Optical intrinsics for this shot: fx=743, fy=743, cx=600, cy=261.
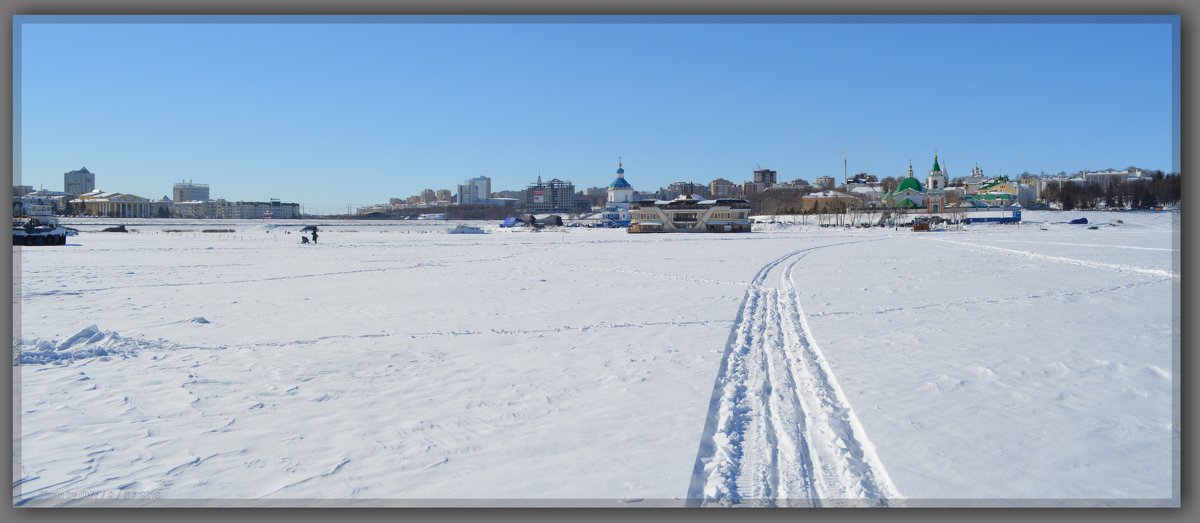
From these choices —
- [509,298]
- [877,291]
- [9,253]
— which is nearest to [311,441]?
[9,253]

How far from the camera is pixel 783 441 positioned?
493 centimetres

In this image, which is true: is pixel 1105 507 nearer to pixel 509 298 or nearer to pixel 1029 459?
pixel 1029 459

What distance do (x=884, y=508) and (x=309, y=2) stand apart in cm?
403

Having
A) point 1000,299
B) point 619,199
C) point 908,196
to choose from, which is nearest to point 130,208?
point 619,199

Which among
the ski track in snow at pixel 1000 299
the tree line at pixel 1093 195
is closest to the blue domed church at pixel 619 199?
the tree line at pixel 1093 195

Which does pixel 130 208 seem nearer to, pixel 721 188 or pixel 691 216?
pixel 691 216

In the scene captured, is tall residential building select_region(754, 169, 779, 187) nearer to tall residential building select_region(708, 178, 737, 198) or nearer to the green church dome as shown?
tall residential building select_region(708, 178, 737, 198)

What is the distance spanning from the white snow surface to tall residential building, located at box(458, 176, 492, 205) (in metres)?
162

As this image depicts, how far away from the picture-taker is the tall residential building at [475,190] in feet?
571

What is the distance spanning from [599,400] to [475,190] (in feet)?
564

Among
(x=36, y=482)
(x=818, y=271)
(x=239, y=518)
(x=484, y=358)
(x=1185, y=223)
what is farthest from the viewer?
(x=818, y=271)

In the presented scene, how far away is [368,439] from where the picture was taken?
5.36 meters

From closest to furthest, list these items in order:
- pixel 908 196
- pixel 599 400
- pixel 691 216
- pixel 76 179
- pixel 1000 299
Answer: pixel 599 400 → pixel 76 179 → pixel 1000 299 → pixel 691 216 → pixel 908 196

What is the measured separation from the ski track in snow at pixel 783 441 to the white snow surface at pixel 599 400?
0.07ft
